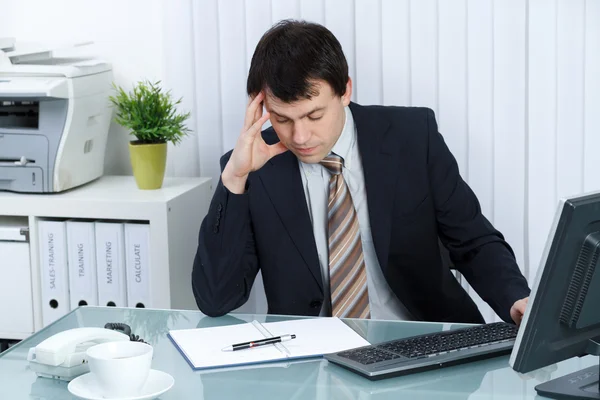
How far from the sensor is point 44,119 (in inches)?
105

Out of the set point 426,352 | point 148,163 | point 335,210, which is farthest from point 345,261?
point 148,163

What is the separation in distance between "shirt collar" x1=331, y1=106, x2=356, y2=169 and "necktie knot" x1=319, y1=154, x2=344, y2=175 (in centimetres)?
2

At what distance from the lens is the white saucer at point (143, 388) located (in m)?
1.32

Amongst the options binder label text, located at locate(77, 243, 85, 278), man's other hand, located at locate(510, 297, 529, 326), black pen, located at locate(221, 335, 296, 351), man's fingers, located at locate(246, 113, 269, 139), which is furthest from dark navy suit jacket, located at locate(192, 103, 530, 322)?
binder label text, located at locate(77, 243, 85, 278)

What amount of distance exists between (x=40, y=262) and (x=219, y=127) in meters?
0.73

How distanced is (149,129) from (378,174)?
89cm

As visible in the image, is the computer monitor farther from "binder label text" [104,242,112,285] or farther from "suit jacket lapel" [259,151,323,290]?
"binder label text" [104,242,112,285]

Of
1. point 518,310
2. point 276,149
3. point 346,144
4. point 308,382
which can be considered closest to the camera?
point 308,382

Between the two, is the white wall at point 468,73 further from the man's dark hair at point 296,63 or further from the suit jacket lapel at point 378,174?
the man's dark hair at point 296,63

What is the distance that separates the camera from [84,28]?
9.80 feet

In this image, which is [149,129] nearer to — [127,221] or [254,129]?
[127,221]

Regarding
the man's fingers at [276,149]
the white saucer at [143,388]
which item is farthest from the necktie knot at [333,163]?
the white saucer at [143,388]

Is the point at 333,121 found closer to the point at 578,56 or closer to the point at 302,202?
the point at 302,202

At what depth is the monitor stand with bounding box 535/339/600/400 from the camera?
1.31 m
